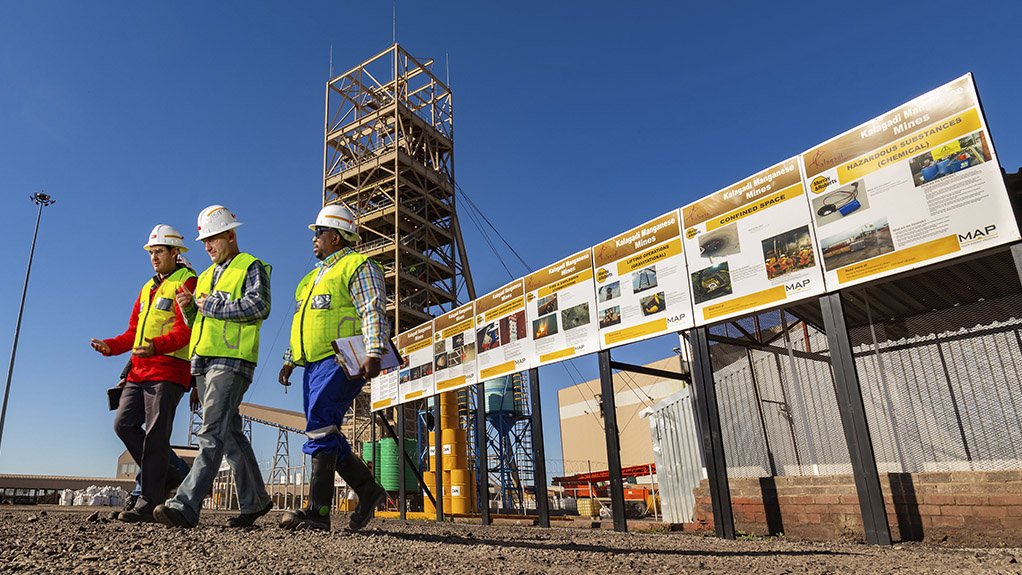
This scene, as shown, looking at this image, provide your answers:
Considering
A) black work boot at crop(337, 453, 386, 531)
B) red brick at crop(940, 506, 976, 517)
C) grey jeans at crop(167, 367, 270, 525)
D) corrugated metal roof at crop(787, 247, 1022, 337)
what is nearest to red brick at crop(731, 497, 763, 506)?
red brick at crop(940, 506, 976, 517)

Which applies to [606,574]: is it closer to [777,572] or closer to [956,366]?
[777,572]

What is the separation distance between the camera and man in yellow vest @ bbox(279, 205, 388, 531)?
12.6 feet

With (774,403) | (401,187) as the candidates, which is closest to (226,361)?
(774,403)

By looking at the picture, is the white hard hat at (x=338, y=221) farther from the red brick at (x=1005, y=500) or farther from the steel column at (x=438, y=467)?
the steel column at (x=438, y=467)

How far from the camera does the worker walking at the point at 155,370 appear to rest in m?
4.07

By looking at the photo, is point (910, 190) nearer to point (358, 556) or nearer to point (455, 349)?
point (358, 556)

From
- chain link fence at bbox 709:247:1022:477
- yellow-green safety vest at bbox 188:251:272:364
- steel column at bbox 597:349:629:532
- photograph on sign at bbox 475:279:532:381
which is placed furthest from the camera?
photograph on sign at bbox 475:279:532:381

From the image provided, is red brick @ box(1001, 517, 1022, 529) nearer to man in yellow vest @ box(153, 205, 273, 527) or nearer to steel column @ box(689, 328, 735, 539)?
steel column @ box(689, 328, 735, 539)

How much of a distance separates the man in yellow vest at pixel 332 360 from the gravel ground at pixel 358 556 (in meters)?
0.32

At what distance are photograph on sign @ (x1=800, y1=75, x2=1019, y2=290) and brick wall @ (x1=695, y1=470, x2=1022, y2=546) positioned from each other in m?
1.90

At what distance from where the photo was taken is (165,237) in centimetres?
479

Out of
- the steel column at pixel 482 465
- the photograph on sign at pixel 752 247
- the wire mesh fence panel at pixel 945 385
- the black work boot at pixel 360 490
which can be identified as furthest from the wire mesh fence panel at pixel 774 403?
the black work boot at pixel 360 490

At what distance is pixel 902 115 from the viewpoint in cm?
567

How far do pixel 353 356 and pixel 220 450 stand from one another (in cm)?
99
